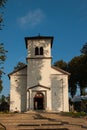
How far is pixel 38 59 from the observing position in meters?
46.8

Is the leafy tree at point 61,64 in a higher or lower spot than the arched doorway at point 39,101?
higher

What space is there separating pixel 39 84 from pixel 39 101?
2.72 metres

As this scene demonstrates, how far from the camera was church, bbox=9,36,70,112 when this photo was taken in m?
45.3

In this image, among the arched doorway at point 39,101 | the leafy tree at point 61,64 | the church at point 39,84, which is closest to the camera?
the church at point 39,84

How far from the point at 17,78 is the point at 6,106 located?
10850 millimetres

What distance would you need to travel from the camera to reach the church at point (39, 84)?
4525cm

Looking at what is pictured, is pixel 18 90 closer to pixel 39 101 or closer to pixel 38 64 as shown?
pixel 39 101

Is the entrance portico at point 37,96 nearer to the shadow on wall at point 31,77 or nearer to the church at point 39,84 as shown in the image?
the church at point 39,84

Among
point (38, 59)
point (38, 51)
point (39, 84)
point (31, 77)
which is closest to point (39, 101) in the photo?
point (39, 84)

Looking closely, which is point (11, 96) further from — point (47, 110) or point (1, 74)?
point (1, 74)

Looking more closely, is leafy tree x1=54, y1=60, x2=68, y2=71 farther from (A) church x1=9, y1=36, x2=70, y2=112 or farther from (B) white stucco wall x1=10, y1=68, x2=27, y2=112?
(B) white stucco wall x1=10, y1=68, x2=27, y2=112

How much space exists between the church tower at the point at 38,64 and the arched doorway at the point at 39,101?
0.44 meters

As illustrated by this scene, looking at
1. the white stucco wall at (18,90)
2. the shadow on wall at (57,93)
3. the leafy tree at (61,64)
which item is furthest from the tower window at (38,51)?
the leafy tree at (61,64)

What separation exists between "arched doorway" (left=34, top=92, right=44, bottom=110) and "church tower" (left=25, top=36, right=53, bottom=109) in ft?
1.45
